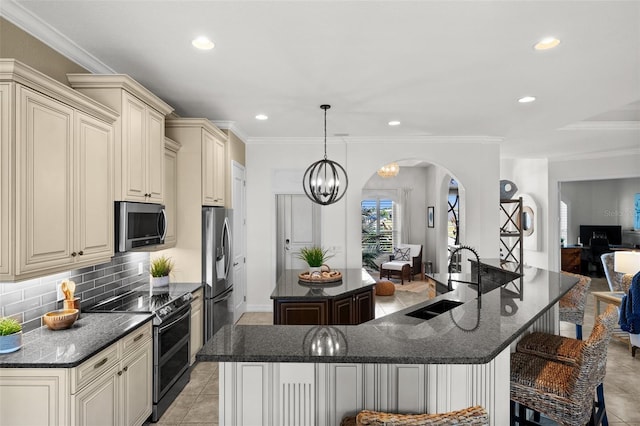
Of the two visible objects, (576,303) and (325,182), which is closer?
(576,303)

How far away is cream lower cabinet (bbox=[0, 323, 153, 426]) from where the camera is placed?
5.80ft

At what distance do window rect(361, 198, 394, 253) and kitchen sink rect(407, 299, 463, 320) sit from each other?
22.6ft

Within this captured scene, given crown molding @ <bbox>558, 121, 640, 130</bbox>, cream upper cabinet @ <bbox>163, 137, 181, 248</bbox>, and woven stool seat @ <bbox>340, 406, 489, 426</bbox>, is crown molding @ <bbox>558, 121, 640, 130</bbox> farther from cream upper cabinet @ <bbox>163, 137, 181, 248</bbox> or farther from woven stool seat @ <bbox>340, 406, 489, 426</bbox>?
woven stool seat @ <bbox>340, 406, 489, 426</bbox>

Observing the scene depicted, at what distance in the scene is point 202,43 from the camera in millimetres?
2514

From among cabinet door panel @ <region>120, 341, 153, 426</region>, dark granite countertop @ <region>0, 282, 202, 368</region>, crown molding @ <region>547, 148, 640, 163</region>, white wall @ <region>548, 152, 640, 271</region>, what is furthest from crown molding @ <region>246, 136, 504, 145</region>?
cabinet door panel @ <region>120, 341, 153, 426</region>

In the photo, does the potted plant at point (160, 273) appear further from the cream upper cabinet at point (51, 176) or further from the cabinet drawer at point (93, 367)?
the cabinet drawer at point (93, 367)

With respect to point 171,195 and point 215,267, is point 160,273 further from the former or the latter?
point 171,195

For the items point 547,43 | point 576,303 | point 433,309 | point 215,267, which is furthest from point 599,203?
point 215,267

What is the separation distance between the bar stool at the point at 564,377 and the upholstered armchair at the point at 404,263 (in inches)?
230

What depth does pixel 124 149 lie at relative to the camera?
103 inches

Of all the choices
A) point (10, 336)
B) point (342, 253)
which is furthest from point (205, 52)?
point (342, 253)

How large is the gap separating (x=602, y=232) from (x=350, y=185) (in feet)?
25.7

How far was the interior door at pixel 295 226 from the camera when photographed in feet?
20.8

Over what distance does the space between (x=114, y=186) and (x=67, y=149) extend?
0.48 metres
